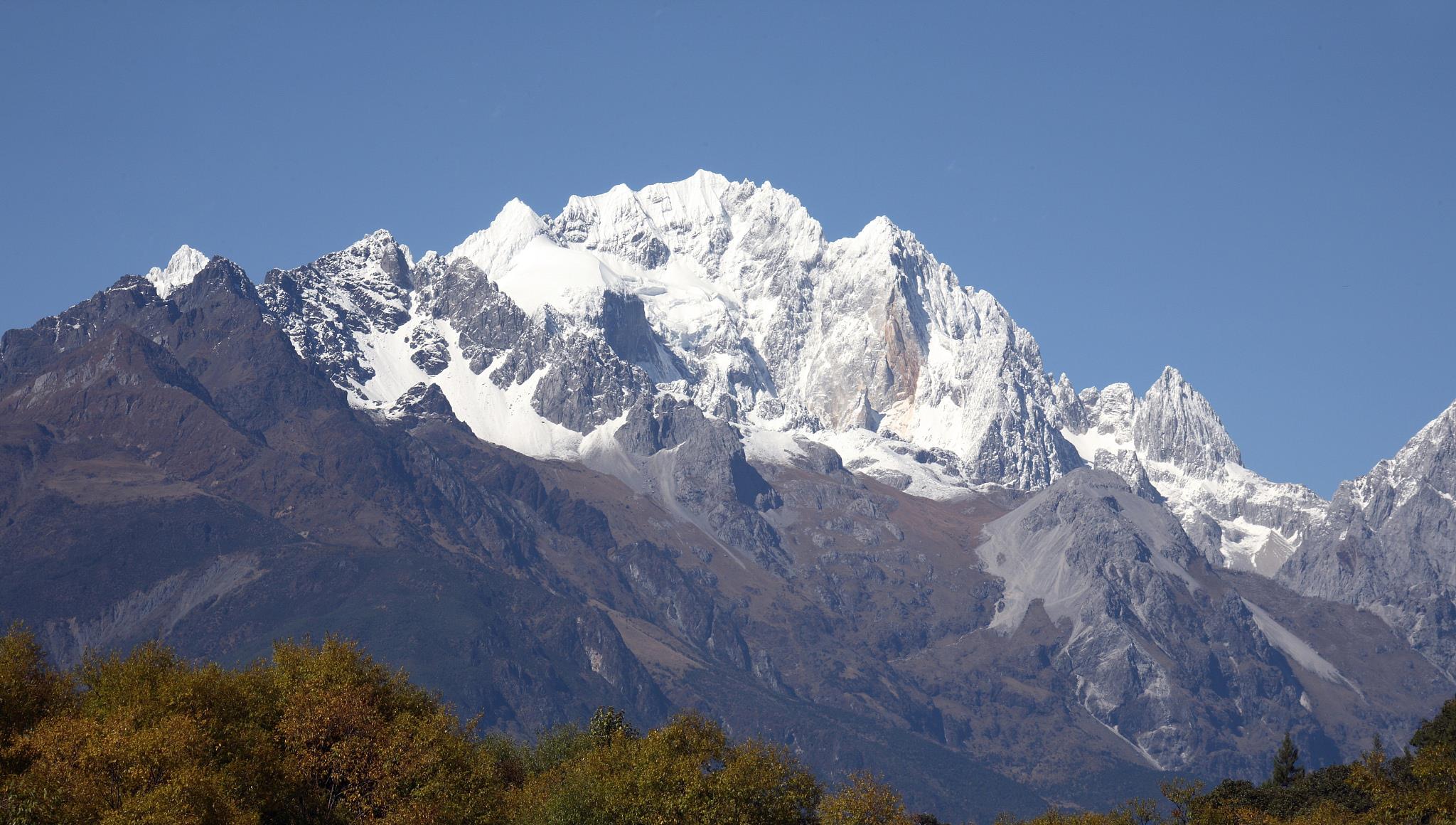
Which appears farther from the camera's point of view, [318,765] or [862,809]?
[862,809]

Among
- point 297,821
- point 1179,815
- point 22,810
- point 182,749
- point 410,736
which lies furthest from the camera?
point 1179,815

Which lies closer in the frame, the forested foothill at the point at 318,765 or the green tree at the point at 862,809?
the forested foothill at the point at 318,765

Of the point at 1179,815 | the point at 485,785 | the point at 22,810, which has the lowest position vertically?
the point at 22,810

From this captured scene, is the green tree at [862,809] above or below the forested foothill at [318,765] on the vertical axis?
above

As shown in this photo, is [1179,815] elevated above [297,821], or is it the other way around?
[1179,815]

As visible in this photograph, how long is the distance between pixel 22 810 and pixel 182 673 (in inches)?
1279

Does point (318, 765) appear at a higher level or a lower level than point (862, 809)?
lower

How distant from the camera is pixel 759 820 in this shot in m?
152

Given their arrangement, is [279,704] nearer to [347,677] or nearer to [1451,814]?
[347,677]

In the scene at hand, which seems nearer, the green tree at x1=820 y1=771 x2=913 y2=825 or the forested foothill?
the forested foothill

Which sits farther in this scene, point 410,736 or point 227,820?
point 410,736

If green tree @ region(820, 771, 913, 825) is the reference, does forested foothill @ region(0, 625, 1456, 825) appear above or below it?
below

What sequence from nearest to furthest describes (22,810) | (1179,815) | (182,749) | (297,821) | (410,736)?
(22,810), (182,749), (297,821), (410,736), (1179,815)

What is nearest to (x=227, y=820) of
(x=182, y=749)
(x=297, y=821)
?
(x=182, y=749)
